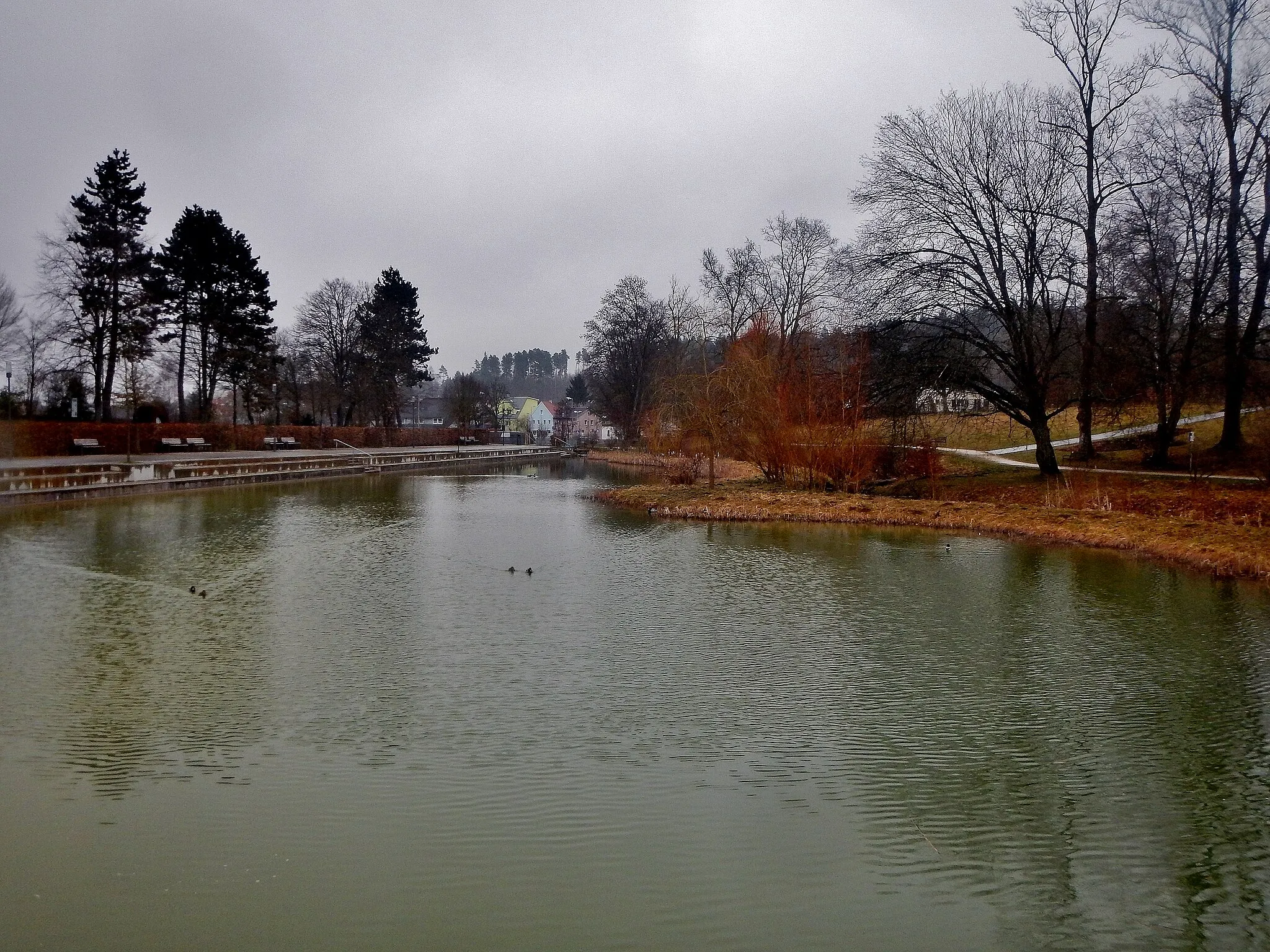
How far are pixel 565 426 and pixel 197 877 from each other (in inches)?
3589

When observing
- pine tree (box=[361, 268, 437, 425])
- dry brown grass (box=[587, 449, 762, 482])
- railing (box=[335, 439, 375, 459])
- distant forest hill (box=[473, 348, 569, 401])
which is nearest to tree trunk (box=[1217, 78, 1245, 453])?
dry brown grass (box=[587, 449, 762, 482])

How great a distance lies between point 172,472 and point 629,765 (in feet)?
88.0

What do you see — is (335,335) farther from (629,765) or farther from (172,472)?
(629,765)

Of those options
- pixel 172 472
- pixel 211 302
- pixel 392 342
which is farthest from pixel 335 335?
pixel 172 472

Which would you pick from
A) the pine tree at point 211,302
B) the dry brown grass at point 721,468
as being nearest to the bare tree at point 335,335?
the pine tree at point 211,302

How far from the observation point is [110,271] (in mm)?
35594

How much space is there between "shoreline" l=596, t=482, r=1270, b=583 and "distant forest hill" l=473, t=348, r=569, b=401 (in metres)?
133

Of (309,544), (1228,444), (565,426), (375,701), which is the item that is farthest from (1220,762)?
(565,426)

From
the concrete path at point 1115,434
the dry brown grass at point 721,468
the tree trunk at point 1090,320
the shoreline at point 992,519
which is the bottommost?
the shoreline at point 992,519

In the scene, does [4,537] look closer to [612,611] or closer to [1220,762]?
[612,611]

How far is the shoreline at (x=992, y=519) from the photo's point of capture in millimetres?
14203

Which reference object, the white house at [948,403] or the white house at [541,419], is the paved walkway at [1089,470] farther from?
the white house at [541,419]

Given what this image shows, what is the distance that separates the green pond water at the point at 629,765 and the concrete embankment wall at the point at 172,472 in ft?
42.6

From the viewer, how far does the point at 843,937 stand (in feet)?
13.4
